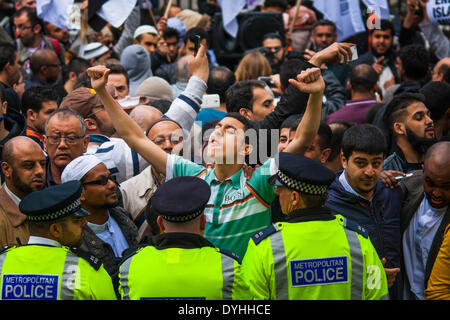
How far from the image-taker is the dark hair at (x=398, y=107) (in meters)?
5.24

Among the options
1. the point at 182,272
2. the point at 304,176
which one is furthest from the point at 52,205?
the point at 304,176

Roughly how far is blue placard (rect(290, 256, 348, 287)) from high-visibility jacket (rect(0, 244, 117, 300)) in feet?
3.06

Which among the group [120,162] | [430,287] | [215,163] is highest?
[215,163]

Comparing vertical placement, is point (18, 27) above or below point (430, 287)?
above

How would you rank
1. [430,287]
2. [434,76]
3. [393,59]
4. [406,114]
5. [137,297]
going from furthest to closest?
[393,59] → [434,76] → [406,114] → [430,287] → [137,297]

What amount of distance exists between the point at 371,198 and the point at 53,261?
2.10 metres

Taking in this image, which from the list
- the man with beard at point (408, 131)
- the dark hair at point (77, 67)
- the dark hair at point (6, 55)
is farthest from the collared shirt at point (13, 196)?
the dark hair at point (77, 67)

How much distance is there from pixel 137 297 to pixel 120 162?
6.88ft

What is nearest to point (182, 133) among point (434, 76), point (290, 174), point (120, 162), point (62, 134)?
point (120, 162)

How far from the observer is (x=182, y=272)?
309 centimetres

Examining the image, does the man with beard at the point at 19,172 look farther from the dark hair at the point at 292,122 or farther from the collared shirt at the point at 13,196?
the dark hair at the point at 292,122

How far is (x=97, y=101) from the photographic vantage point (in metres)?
5.59

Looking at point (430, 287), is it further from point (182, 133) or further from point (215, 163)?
point (182, 133)

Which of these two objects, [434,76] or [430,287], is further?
[434,76]
